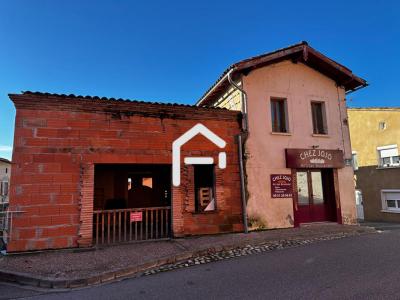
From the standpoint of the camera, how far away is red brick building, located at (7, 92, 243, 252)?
7.12 meters

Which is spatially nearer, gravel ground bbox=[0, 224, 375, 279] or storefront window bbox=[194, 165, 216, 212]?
gravel ground bbox=[0, 224, 375, 279]

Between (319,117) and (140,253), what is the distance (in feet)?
28.8

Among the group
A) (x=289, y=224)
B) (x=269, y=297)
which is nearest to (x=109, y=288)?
(x=269, y=297)

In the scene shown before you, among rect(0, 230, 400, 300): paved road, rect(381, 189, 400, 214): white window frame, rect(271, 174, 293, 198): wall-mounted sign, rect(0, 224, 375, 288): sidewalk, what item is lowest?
rect(0, 230, 400, 300): paved road

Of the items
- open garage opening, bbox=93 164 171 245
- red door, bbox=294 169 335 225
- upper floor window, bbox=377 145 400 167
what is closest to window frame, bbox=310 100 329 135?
red door, bbox=294 169 335 225

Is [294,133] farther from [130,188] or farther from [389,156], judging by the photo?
[389,156]

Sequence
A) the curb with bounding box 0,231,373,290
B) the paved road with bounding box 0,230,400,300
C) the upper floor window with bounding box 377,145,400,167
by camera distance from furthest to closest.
Result: the upper floor window with bounding box 377,145,400,167 → the curb with bounding box 0,231,373,290 → the paved road with bounding box 0,230,400,300

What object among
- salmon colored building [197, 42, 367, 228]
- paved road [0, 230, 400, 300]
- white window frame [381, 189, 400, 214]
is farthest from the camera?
white window frame [381, 189, 400, 214]

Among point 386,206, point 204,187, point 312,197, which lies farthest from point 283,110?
point 386,206

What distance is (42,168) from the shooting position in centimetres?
727

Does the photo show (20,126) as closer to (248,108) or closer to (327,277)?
(248,108)

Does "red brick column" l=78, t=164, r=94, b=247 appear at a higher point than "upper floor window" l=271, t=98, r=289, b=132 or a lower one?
lower

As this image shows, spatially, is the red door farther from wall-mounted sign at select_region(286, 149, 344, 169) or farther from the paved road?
the paved road

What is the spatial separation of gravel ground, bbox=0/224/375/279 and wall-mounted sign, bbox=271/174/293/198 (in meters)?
1.23
